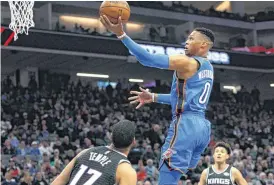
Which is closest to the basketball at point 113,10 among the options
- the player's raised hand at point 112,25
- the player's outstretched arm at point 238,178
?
the player's raised hand at point 112,25

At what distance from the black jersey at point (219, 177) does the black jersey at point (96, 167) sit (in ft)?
16.4

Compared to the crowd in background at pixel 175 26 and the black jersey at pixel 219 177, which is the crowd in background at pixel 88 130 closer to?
the crowd in background at pixel 175 26

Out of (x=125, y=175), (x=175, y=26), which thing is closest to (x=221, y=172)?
(x=125, y=175)

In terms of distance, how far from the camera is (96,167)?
4.41 meters

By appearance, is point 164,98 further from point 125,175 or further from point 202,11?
point 202,11

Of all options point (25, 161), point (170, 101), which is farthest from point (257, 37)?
point (170, 101)

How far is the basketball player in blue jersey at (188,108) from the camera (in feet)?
19.5

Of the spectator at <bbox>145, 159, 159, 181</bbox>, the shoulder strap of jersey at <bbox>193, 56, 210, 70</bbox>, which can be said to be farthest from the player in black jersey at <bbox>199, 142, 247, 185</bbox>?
the spectator at <bbox>145, 159, 159, 181</bbox>

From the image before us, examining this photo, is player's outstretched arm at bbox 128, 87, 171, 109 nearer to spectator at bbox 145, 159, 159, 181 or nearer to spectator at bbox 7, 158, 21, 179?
spectator at bbox 7, 158, 21, 179

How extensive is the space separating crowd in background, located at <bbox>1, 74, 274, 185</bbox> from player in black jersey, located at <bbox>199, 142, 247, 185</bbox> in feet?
19.3

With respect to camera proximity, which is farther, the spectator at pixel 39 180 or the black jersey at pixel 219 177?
the spectator at pixel 39 180

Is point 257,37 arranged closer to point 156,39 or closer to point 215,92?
point 215,92

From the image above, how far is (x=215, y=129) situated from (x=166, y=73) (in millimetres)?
5558

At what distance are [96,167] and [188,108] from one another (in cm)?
200
